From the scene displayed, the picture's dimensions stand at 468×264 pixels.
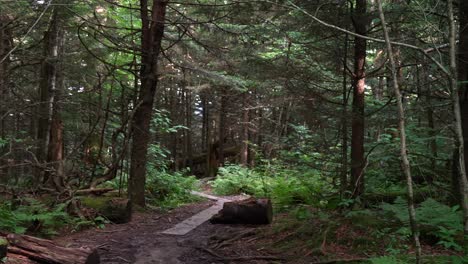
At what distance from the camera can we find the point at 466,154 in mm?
6074

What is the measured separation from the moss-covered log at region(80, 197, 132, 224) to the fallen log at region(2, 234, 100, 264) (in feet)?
13.3

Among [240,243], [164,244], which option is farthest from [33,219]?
[240,243]

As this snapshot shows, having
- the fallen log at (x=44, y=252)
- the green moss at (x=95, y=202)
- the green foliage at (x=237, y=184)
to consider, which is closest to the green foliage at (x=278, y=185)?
the green foliage at (x=237, y=184)

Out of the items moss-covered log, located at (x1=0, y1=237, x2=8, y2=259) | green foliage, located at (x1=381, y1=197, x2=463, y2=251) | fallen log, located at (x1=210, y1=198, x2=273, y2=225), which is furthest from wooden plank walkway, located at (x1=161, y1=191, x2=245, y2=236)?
green foliage, located at (x1=381, y1=197, x2=463, y2=251)

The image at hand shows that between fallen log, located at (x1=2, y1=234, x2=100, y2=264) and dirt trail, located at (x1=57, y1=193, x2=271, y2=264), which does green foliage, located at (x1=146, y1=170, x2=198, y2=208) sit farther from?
fallen log, located at (x1=2, y1=234, x2=100, y2=264)

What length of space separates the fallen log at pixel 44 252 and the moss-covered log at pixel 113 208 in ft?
13.3

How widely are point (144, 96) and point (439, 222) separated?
26.1ft

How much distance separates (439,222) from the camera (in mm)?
5711

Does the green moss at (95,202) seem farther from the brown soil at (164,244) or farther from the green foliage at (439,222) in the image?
the green foliage at (439,222)

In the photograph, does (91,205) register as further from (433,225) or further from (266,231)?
(433,225)

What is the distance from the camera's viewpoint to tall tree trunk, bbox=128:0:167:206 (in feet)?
35.7

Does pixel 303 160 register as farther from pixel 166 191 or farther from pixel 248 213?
pixel 166 191

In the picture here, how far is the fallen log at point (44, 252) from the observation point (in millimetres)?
5039

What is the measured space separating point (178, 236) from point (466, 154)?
5614 millimetres
